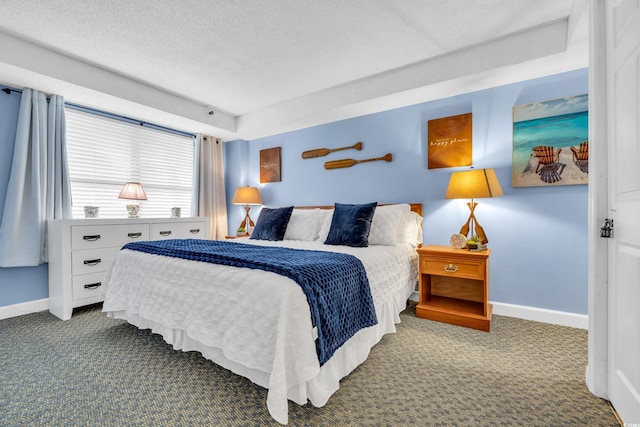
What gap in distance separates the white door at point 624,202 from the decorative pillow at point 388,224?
150 centimetres

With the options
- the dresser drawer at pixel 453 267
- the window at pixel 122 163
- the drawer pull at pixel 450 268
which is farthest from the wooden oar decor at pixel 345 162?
the window at pixel 122 163

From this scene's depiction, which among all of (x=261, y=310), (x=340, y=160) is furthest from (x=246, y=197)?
(x=261, y=310)

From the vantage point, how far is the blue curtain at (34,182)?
2625mm

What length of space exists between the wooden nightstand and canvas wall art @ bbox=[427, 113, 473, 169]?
3.06ft

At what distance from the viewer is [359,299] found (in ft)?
5.74

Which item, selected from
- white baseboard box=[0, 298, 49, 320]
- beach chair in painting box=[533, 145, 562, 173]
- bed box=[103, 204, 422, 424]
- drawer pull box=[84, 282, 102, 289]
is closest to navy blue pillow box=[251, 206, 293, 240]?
bed box=[103, 204, 422, 424]

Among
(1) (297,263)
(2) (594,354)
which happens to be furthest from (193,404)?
(2) (594,354)

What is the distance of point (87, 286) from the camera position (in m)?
2.78

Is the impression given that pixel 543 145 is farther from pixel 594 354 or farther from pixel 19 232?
pixel 19 232

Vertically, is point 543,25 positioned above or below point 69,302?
above

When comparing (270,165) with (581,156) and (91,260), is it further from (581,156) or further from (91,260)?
(581,156)

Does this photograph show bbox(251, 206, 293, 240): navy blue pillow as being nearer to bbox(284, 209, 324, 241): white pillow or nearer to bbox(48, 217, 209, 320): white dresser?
bbox(284, 209, 324, 241): white pillow

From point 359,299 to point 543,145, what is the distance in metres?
2.18

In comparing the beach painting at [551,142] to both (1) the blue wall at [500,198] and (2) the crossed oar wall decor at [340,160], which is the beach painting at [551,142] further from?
(2) the crossed oar wall decor at [340,160]
